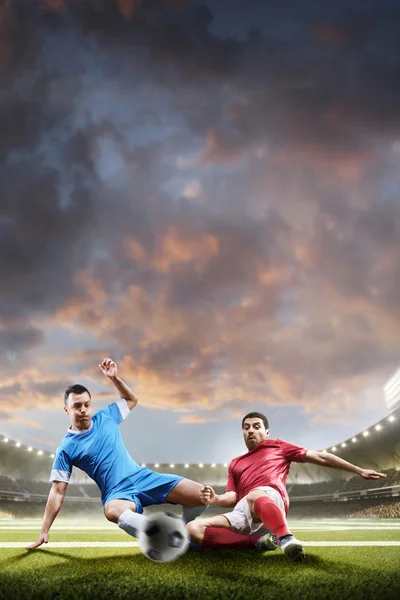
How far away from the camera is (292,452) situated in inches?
185

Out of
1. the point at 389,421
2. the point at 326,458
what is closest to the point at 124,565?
the point at 326,458

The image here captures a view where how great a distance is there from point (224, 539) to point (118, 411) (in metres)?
1.72

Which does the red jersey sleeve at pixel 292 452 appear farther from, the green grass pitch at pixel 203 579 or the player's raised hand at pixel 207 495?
the player's raised hand at pixel 207 495

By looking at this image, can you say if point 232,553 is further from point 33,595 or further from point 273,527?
point 33,595

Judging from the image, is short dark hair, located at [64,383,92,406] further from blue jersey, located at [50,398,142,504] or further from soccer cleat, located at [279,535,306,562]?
soccer cleat, located at [279,535,306,562]

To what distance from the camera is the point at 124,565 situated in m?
3.79

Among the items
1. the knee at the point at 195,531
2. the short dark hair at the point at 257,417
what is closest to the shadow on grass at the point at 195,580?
the knee at the point at 195,531

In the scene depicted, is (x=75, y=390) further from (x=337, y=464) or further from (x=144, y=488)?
(x=337, y=464)

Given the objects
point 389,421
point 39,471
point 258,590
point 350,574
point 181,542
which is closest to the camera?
point 258,590

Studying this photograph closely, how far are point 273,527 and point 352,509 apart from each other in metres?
42.7

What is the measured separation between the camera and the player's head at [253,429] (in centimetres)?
473

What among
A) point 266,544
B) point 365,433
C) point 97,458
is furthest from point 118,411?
point 365,433

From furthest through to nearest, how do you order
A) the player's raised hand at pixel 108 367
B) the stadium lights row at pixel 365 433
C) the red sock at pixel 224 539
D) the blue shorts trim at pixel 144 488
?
1. the stadium lights row at pixel 365 433
2. the player's raised hand at pixel 108 367
3. the blue shorts trim at pixel 144 488
4. the red sock at pixel 224 539

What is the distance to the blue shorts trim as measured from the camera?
14.9 ft
